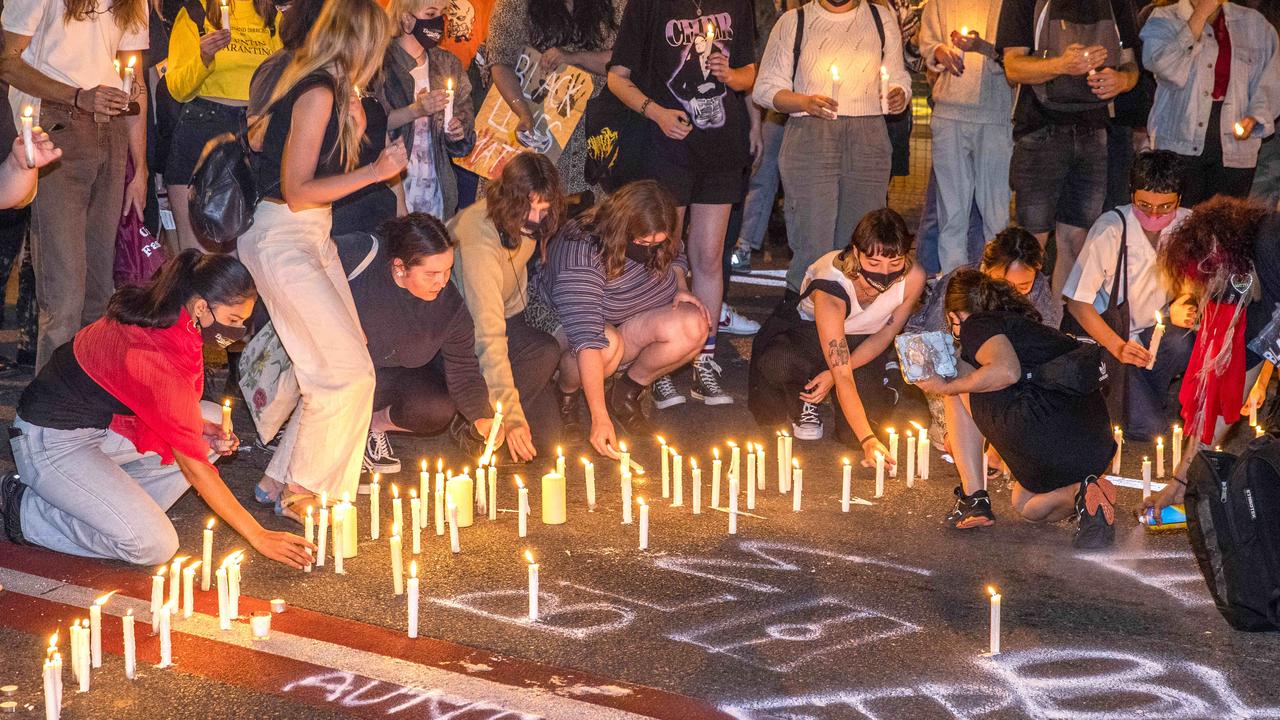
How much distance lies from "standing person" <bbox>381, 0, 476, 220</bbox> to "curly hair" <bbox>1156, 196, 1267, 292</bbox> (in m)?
3.10

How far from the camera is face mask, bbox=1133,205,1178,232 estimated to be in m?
7.03

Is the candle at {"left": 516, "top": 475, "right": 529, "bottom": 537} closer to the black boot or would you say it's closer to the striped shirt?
the striped shirt

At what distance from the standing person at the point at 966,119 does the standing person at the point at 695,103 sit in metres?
1.06

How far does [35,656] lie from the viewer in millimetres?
4434

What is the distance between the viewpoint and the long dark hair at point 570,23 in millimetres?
7727

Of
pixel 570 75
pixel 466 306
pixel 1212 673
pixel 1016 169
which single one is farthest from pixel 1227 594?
pixel 570 75

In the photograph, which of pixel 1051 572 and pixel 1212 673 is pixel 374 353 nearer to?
pixel 1051 572

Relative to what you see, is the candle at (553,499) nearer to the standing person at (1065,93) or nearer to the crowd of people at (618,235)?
the crowd of people at (618,235)

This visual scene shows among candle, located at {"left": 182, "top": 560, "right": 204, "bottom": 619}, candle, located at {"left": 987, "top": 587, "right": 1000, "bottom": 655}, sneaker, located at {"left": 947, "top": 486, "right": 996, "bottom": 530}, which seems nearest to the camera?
candle, located at {"left": 987, "top": 587, "right": 1000, "bottom": 655}

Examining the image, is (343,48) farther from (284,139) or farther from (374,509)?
(374,509)

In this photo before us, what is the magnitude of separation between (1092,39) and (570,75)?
2636 millimetres

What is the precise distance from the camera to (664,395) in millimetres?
7645

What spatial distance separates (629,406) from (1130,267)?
2.37 m

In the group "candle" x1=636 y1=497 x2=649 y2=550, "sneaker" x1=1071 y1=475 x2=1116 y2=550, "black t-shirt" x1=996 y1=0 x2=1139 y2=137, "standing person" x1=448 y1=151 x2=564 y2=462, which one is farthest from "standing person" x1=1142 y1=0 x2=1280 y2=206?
"candle" x1=636 y1=497 x2=649 y2=550
